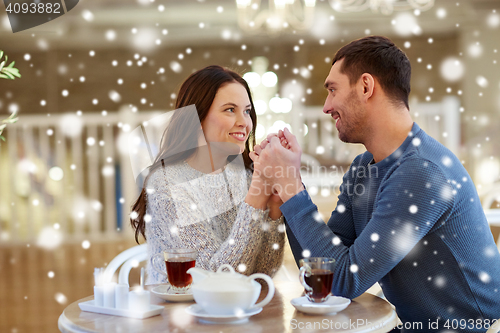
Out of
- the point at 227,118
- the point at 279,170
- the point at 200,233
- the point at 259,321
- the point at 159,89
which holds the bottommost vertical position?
the point at 259,321

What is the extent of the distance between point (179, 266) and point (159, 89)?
430 centimetres

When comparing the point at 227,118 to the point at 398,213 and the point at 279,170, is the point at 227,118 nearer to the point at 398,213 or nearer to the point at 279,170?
the point at 279,170

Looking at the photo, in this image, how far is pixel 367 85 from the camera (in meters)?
1.14

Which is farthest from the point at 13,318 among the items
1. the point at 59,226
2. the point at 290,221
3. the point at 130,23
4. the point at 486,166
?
the point at 486,166

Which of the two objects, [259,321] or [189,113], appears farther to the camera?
[189,113]

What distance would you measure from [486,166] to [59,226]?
3696mm

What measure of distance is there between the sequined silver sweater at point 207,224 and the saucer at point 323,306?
0.84 ft

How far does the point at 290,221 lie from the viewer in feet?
3.34

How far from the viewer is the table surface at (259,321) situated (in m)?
0.79

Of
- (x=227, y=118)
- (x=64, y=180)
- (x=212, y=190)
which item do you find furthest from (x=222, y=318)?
(x=64, y=180)

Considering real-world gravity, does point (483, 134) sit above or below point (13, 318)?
above

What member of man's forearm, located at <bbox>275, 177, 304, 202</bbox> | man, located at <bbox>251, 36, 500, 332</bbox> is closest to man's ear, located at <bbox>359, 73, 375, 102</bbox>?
man, located at <bbox>251, 36, 500, 332</bbox>

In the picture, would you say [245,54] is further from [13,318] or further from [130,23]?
[13,318]

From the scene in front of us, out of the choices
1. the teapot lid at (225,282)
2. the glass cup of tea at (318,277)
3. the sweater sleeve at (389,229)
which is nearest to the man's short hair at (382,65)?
the sweater sleeve at (389,229)
